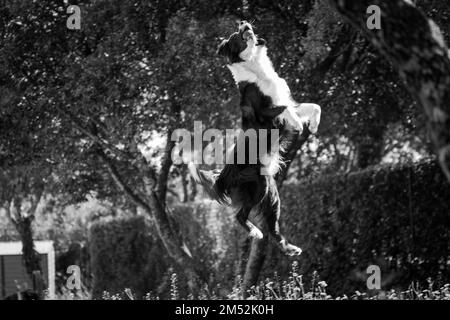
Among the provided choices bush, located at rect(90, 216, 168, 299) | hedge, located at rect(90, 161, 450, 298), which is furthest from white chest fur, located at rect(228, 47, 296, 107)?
bush, located at rect(90, 216, 168, 299)

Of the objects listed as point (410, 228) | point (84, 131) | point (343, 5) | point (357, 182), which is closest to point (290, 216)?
point (357, 182)

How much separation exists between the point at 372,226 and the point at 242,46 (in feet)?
23.5

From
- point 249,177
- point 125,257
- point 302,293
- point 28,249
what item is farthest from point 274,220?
point 125,257

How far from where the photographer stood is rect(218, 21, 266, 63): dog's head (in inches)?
185

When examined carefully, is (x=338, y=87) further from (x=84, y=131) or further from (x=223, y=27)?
(x=84, y=131)

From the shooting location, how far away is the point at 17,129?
1109 centimetres

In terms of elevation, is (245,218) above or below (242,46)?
below

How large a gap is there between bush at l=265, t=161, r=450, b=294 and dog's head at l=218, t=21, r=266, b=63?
20.7 ft

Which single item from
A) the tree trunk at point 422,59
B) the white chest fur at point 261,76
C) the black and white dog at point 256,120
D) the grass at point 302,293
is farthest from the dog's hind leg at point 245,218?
the grass at point 302,293

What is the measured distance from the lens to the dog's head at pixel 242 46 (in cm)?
469

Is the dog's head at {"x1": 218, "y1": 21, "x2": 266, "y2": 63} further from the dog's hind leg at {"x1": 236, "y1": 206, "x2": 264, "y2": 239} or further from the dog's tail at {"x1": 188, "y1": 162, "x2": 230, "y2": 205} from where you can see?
the dog's hind leg at {"x1": 236, "y1": 206, "x2": 264, "y2": 239}

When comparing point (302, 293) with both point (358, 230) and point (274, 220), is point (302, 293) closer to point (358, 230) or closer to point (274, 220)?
point (358, 230)

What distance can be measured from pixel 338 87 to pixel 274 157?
21.0ft

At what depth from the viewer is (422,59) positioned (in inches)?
136
